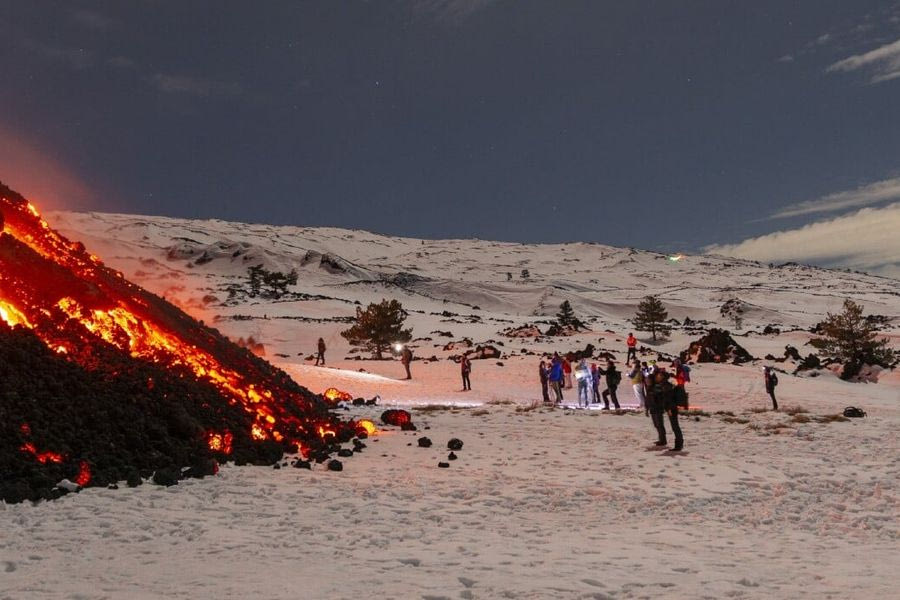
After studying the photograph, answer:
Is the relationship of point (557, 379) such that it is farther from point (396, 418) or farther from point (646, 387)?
point (396, 418)

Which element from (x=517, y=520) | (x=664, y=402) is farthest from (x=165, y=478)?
(x=664, y=402)

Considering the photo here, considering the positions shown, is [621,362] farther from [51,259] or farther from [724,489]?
[51,259]

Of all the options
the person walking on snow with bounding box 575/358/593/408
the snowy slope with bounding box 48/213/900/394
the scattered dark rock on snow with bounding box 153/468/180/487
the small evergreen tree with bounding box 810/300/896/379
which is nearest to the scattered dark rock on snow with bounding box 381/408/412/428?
the scattered dark rock on snow with bounding box 153/468/180/487

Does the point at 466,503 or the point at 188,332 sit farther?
the point at 188,332

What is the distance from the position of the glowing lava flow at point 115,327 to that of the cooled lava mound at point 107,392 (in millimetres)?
35

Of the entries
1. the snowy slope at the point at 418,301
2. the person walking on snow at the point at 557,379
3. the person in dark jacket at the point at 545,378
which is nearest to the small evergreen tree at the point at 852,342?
the snowy slope at the point at 418,301

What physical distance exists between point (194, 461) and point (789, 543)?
9.91 metres

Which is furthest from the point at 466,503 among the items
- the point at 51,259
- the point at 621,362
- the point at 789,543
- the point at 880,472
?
the point at 621,362

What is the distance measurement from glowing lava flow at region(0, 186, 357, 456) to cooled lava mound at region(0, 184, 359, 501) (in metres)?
0.04

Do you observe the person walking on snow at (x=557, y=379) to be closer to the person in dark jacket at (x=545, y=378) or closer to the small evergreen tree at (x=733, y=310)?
the person in dark jacket at (x=545, y=378)

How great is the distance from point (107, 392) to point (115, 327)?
2.40 metres

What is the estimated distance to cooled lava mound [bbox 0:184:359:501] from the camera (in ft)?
32.9

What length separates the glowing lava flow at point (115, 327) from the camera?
12.5 meters

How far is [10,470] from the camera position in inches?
364
